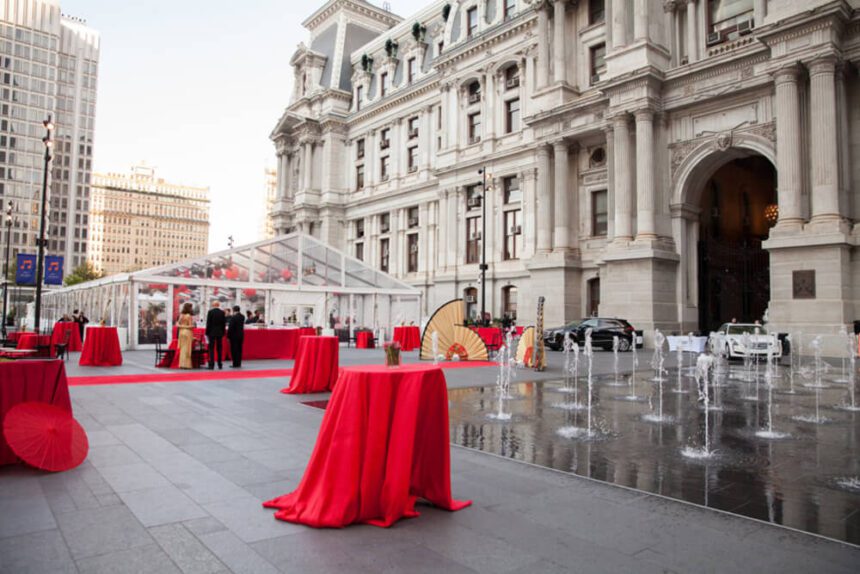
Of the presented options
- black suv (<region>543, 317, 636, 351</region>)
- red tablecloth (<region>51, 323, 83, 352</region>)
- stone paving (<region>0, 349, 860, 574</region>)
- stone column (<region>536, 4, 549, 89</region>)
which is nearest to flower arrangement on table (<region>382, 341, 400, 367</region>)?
stone paving (<region>0, 349, 860, 574</region>)

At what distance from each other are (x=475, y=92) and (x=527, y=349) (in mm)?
28157

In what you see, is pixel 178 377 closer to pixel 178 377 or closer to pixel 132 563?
pixel 178 377

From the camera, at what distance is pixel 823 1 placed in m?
22.2

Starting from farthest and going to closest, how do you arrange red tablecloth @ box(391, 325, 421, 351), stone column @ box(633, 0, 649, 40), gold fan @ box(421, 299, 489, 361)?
1. stone column @ box(633, 0, 649, 40)
2. red tablecloth @ box(391, 325, 421, 351)
3. gold fan @ box(421, 299, 489, 361)

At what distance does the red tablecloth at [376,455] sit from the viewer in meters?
4.18

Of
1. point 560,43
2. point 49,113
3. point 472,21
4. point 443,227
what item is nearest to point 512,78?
point 560,43

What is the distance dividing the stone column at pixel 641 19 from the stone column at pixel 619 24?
2.39ft

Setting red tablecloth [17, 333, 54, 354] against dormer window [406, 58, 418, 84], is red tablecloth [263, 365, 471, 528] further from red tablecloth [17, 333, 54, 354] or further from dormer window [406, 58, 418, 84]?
dormer window [406, 58, 418, 84]

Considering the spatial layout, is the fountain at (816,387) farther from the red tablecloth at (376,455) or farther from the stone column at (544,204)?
the stone column at (544,204)

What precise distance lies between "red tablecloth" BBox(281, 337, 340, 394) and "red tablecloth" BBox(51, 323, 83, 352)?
12.0 meters

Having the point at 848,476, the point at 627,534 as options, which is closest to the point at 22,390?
the point at 627,534

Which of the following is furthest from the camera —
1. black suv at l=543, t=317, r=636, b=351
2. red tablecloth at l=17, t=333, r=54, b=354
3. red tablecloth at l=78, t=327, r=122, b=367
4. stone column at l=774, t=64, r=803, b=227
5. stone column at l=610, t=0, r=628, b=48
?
stone column at l=610, t=0, r=628, b=48

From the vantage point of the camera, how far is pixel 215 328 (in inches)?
604

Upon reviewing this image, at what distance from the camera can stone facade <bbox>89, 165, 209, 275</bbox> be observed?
131 meters
